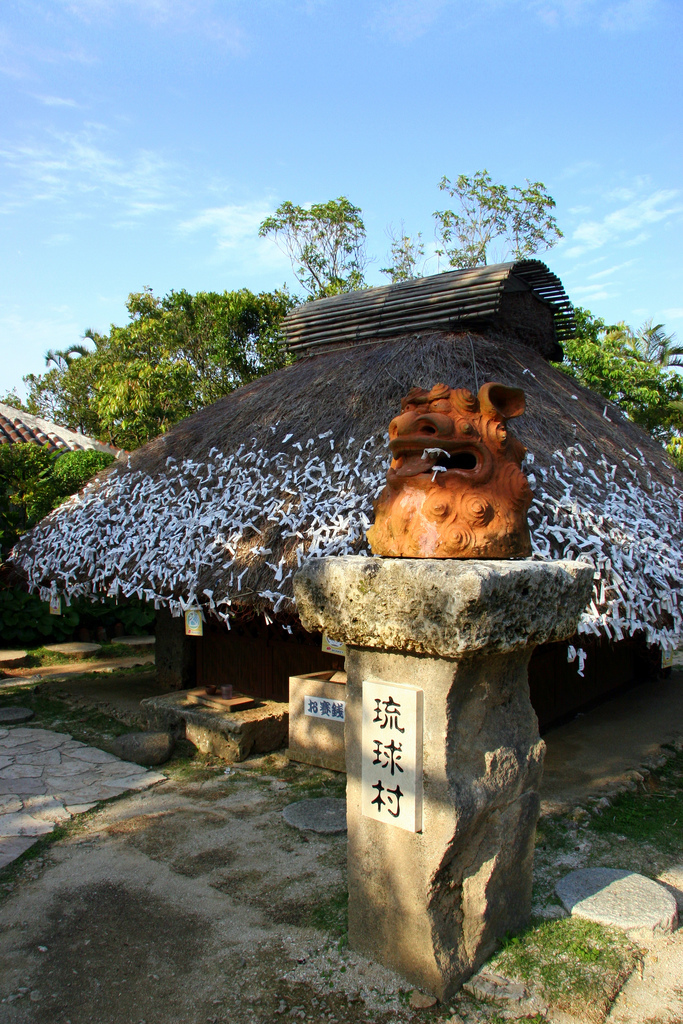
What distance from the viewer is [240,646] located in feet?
23.5

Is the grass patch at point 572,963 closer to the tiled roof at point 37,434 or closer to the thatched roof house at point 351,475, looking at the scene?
the thatched roof house at point 351,475

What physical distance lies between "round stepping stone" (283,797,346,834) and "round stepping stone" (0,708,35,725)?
3.67m

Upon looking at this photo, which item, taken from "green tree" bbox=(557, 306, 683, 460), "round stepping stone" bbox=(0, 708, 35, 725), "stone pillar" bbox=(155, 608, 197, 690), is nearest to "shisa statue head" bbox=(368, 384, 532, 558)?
"stone pillar" bbox=(155, 608, 197, 690)

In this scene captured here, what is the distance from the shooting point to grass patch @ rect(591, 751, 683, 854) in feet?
14.4

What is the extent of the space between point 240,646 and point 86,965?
4171mm

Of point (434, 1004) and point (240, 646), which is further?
point (240, 646)

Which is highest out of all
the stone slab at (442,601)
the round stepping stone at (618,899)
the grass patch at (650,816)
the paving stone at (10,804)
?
the stone slab at (442,601)

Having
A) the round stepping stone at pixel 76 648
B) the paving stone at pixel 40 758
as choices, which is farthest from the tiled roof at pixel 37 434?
the paving stone at pixel 40 758

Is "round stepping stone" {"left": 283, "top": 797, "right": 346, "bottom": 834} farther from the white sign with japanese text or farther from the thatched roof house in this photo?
the thatched roof house

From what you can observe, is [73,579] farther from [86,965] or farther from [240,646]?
[86,965]

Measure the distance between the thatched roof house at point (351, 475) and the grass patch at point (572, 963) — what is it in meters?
1.93

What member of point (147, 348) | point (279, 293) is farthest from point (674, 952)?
point (147, 348)

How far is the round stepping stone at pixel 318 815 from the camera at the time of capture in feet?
14.6

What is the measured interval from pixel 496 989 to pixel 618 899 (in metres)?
1.00
